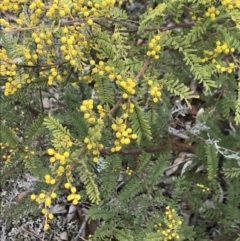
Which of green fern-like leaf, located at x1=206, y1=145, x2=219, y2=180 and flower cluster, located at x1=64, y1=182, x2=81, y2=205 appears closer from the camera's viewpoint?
flower cluster, located at x1=64, y1=182, x2=81, y2=205

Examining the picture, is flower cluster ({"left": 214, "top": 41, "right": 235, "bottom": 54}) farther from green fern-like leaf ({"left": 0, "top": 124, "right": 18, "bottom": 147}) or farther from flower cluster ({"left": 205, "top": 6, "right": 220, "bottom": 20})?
green fern-like leaf ({"left": 0, "top": 124, "right": 18, "bottom": 147})

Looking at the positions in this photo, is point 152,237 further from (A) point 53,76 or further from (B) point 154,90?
(A) point 53,76

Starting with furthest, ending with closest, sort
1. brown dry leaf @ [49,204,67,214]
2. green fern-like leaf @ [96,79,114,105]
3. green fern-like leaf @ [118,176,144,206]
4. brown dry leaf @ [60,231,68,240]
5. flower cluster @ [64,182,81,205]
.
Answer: brown dry leaf @ [49,204,67,214] → brown dry leaf @ [60,231,68,240] → green fern-like leaf @ [118,176,144,206] → green fern-like leaf @ [96,79,114,105] → flower cluster @ [64,182,81,205]

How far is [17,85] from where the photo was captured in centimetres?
193

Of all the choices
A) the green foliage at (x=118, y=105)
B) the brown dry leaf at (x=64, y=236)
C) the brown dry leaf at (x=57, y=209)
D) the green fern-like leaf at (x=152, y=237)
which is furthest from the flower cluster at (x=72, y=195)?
the brown dry leaf at (x=57, y=209)

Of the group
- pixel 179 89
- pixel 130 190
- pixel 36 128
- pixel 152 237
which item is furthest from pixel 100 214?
pixel 179 89

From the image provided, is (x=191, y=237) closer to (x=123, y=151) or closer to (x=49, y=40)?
(x=123, y=151)

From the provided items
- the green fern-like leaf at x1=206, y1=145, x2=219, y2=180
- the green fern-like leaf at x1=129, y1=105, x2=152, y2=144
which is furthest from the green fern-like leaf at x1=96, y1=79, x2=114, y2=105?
the green fern-like leaf at x1=206, y1=145, x2=219, y2=180

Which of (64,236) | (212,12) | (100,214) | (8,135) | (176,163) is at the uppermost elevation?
(212,12)

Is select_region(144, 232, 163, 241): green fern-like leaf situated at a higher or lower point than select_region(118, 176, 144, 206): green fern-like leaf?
→ higher

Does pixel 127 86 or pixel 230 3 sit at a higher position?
pixel 230 3

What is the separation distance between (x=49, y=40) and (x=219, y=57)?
0.72 meters

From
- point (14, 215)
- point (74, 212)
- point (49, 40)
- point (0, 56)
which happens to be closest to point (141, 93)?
point (49, 40)

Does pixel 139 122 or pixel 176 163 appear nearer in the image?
pixel 139 122
